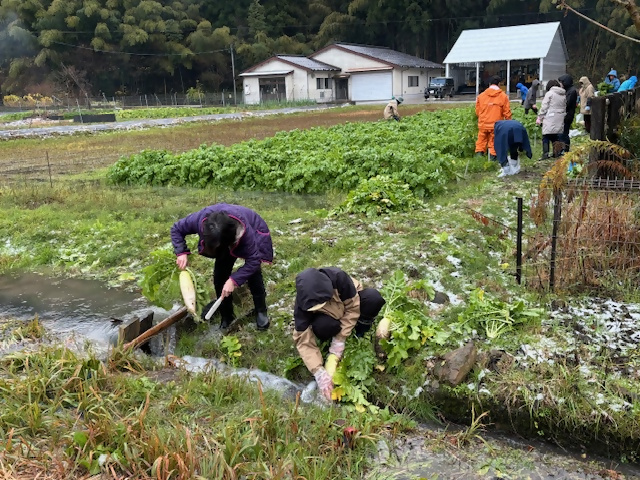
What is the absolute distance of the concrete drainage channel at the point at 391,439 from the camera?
3.61 meters

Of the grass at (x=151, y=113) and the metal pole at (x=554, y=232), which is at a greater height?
the grass at (x=151, y=113)

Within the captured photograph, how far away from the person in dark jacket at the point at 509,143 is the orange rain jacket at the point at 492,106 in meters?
0.41

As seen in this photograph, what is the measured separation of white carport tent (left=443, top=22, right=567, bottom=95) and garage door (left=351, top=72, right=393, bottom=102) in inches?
294

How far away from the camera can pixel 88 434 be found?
3422 millimetres

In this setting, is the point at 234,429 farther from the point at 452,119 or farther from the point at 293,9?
the point at 293,9

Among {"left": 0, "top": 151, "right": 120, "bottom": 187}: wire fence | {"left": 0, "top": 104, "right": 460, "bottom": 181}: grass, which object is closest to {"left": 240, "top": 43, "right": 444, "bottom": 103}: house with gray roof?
{"left": 0, "top": 104, "right": 460, "bottom": 181}: grass

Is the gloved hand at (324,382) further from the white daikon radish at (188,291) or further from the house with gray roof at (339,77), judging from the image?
the house with gray roof at (339,77)

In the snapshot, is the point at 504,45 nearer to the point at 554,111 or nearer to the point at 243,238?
the point at 554,111

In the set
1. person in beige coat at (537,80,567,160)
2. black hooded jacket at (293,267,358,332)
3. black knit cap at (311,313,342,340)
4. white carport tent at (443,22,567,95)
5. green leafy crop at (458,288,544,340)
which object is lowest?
green leafy crop at (458,288,544,340)

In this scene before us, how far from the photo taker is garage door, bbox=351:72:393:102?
4757 centimetres

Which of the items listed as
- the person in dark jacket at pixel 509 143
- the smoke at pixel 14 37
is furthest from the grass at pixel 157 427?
the smoke at pixel 14 37

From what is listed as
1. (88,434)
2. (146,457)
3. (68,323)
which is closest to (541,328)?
(146,457)

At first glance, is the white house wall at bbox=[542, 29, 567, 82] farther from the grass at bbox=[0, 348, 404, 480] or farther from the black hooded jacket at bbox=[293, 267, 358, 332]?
the grass at bbox=[0, 348, 404, 480]

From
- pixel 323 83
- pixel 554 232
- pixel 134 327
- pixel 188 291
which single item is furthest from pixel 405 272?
pixel 323 83
